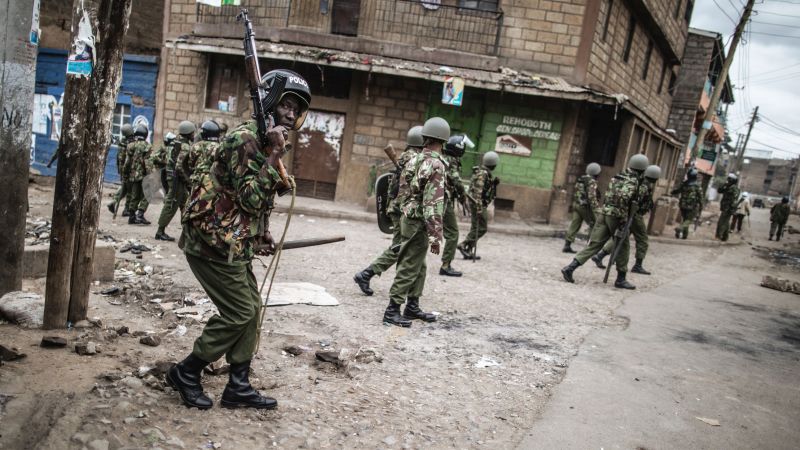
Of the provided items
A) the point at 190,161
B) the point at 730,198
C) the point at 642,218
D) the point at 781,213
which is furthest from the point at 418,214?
the point at 781,213

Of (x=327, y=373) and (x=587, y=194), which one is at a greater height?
(x=587, y=194)

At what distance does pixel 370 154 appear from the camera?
1356 cm

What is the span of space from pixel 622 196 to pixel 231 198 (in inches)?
238

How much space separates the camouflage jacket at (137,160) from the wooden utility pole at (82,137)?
218 inches

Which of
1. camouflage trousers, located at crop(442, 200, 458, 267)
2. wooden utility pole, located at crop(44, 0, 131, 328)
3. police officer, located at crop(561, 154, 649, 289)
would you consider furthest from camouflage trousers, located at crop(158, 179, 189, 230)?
police officer, located at crop(561, 154, 649, 289)

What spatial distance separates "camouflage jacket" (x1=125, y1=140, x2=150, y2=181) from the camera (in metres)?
8.55

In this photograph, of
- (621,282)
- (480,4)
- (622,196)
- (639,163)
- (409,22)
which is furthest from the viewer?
(480,4)

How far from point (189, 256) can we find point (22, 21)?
7.79ft

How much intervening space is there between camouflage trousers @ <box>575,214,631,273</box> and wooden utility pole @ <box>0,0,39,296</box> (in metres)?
6.40

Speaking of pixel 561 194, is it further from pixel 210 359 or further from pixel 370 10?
pixel 210 359

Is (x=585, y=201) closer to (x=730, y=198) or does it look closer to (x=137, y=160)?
(x=730, y=198)

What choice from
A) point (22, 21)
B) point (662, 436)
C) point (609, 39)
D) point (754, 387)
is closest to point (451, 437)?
point (662, 436)

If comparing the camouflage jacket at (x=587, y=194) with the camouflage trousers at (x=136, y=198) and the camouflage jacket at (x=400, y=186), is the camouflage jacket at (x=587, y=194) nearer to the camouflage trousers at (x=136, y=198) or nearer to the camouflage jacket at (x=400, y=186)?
the camouflage jacket at (x=400, y=186)

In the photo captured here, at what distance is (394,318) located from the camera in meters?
4.67
